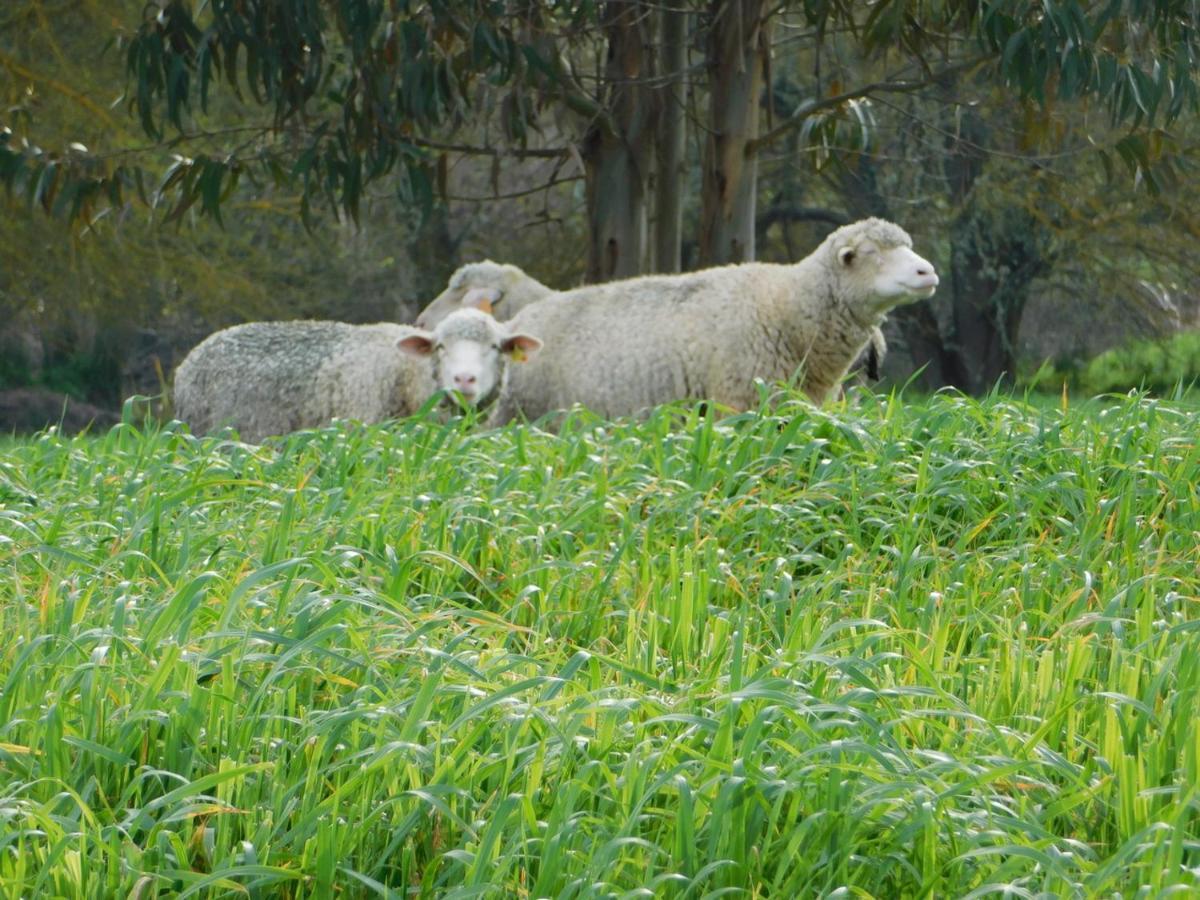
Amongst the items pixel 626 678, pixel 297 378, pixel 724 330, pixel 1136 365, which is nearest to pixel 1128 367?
pixel 1136 365

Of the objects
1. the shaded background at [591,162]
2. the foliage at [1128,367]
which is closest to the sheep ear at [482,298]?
the shaded background at [591,162]

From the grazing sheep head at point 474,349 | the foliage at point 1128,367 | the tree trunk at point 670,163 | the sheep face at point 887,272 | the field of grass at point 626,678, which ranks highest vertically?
the tree trunk at point 670,163

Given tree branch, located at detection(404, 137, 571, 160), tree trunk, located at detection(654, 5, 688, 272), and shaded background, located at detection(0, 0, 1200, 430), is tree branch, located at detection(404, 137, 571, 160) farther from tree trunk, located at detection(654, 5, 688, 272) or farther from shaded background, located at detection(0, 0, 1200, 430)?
tree trunk, located at detection(654, 5, 688, 272)

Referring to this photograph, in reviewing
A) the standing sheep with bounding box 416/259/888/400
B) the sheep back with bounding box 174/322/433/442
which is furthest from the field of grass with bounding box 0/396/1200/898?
the standing sheep with bounding box 416/259/888/400

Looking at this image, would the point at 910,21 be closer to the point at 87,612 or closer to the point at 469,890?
the point at 87,612

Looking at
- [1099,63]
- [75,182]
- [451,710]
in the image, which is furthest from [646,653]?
[75,182]

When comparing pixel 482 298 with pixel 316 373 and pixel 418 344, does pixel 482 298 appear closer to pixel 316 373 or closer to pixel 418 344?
pixel 316 373

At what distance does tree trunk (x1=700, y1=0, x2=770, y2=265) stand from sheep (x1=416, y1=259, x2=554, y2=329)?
60.2 inches

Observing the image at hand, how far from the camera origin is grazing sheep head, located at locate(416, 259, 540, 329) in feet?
36.7

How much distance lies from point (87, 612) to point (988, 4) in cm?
757

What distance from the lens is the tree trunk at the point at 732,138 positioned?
12312mm

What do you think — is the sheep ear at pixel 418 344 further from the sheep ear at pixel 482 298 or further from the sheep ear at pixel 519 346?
the sheep ear at pixel 482 298

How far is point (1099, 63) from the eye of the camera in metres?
9.93

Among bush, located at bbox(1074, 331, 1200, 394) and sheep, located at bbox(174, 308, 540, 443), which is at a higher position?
sheep, located at bbox(174, 308, 540, 443)
